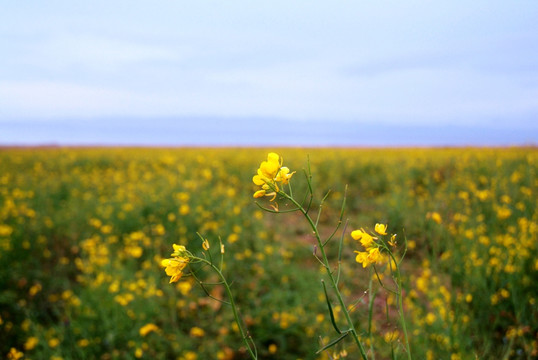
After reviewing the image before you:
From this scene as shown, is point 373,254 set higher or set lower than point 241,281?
higher

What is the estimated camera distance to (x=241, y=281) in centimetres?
351

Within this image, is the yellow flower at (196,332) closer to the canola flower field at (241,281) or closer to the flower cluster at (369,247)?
the canola flower field at (241,281)

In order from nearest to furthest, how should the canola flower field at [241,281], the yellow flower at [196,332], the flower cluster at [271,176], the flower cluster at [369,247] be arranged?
the flower cluster at [271,176]
the flower cluster at [369,247]
the canola flower field at [241,281]
the yellow flower at [196,332]

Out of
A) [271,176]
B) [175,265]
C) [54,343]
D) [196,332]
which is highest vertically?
[271,176]

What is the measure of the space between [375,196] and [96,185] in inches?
190

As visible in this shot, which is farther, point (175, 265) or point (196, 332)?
point (196, 332)

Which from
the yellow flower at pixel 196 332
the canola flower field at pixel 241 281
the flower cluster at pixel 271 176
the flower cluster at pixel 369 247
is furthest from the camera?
the yellow flower at pixel 196 332

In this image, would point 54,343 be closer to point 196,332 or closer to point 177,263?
point 196,332

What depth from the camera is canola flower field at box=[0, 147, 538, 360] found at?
2.61 m

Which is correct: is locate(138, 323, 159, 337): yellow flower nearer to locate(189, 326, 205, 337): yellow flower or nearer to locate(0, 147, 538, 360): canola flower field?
locate(0, 147, 538, 360): canola flower field

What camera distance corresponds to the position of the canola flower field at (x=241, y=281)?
261 cm

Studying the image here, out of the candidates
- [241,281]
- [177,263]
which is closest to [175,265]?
[177,263]

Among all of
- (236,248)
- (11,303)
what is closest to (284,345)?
(236,248)

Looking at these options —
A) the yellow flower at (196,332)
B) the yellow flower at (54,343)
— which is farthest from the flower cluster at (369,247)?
the yellow flower at (54,343)
